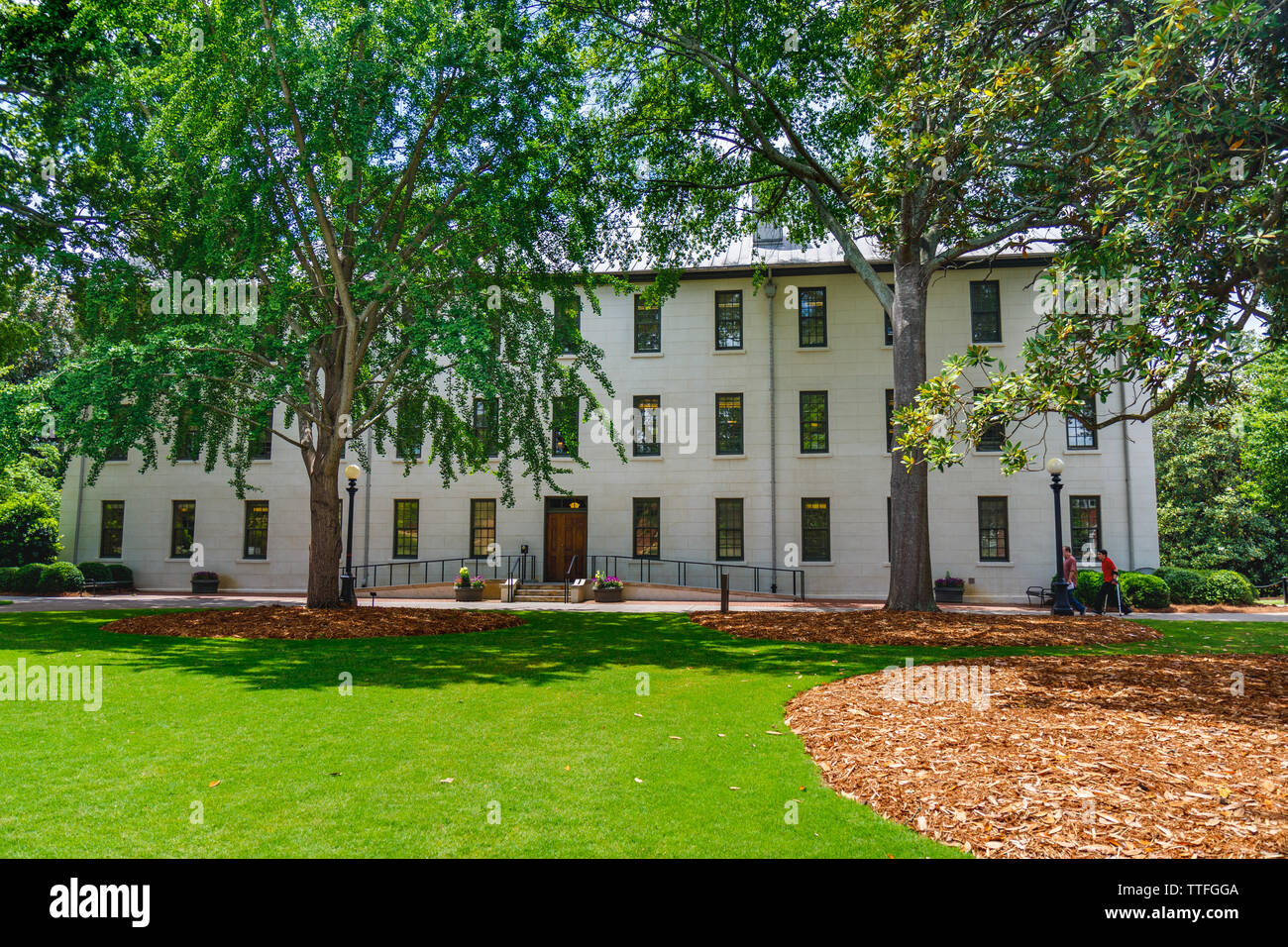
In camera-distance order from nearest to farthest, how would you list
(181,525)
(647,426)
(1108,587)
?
(1108,587)
(647,426)
(181,525)

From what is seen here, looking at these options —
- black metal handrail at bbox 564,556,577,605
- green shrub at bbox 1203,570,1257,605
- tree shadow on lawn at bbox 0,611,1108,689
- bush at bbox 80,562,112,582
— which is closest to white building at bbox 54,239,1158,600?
black metal handrail at bbox 564,556,577,605

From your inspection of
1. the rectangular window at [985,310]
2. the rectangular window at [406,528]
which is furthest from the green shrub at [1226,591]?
the rectangular window at [406,528]

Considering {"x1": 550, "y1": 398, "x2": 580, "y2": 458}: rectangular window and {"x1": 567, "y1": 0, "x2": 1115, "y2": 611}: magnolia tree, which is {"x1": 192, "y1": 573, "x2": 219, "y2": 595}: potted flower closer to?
{"x1": 550, "y1": 398, "x2": 580, "y2": 458}: rectangular window

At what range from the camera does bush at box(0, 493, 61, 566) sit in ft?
91.3

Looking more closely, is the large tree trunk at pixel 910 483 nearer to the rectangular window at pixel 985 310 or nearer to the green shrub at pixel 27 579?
the rectangular window at pixel 985 310

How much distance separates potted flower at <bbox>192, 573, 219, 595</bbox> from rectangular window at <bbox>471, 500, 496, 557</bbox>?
30.3 feet

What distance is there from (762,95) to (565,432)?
9024 mm

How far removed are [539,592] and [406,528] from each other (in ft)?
20.4

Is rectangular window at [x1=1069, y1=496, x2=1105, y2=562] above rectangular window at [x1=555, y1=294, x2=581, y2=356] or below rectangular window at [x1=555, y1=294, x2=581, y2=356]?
below

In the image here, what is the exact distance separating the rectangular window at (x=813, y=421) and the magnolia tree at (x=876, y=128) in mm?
6135

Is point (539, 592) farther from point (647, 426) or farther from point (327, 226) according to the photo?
point (327, 226)

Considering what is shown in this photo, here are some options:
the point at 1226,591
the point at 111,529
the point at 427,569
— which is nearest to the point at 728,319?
the point at 427,569

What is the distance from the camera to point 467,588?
24.3m
